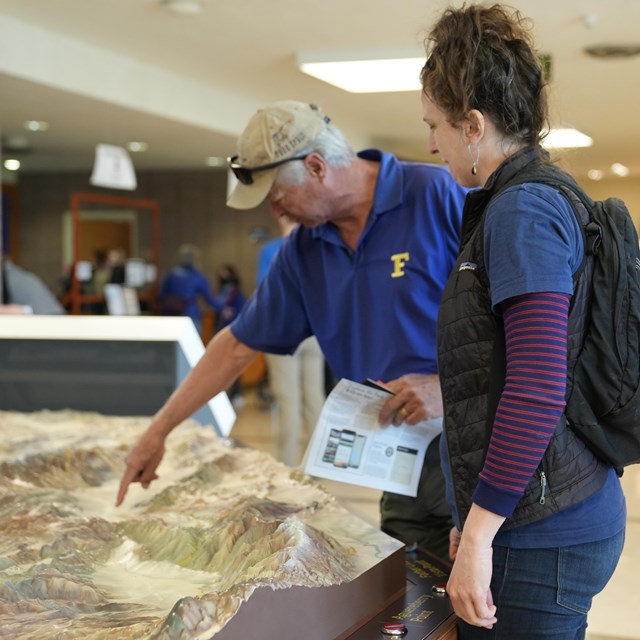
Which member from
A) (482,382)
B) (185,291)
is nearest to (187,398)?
(482,382)

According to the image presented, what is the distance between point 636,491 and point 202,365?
4.31m

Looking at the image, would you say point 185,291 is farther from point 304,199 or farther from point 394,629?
point 394,629

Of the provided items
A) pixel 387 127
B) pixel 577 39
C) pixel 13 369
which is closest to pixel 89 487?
pixel 13 369

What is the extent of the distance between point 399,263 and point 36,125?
7344 mm

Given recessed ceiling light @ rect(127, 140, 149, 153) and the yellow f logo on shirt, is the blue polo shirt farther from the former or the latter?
recessed ceiling light @ rect(127, 140, 149, 153)

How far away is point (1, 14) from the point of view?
5.93 metres

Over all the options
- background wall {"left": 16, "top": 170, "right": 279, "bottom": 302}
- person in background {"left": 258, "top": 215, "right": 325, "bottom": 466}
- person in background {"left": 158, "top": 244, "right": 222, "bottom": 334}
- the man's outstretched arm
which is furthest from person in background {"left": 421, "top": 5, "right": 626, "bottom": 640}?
background wall {"left": 16, "top": 170, "right": 279, "bottom": 302}

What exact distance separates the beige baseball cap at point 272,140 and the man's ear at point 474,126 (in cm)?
73

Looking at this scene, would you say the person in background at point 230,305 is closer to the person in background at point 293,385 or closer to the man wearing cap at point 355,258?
the person in background at point 293,385

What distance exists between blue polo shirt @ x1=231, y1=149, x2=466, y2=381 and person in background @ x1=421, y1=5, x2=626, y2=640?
58 cm

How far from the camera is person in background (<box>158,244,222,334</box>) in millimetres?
9273

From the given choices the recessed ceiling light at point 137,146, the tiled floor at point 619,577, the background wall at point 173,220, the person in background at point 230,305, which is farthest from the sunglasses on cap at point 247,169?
the background wall at point 173,220

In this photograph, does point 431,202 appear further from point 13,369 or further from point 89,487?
point 13,369

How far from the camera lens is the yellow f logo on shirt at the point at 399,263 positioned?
1.96 metres
